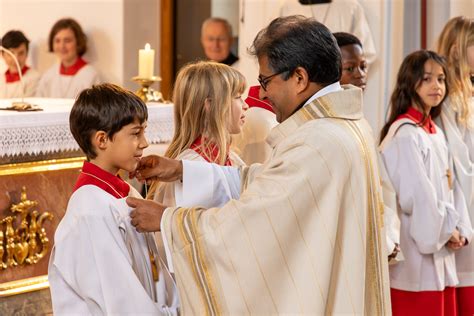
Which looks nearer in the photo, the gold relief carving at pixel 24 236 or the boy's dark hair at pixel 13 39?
the gold relief carving at pixel 24 236

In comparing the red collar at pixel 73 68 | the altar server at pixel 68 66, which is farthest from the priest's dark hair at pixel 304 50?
the red collar at pixel 73 68

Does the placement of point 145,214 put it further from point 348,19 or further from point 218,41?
point 218,41

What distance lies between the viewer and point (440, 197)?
5.06m

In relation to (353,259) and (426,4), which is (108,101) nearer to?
(353,259)

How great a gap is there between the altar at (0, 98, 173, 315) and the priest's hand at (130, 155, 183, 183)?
3.82 ft

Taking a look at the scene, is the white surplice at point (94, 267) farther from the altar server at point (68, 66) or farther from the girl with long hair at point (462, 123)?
the altar server at point (68, 66)

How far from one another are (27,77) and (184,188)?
19.3 feet

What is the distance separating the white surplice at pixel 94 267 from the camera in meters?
3.10

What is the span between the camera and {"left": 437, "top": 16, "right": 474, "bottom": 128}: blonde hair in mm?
5359

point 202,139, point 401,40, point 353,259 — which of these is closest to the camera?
point 353,259

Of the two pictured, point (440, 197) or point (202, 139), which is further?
point (440, 197)

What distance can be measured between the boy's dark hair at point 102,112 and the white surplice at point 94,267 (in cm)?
22

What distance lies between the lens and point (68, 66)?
8.84m

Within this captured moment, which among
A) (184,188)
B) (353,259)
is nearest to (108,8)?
(184,188)
